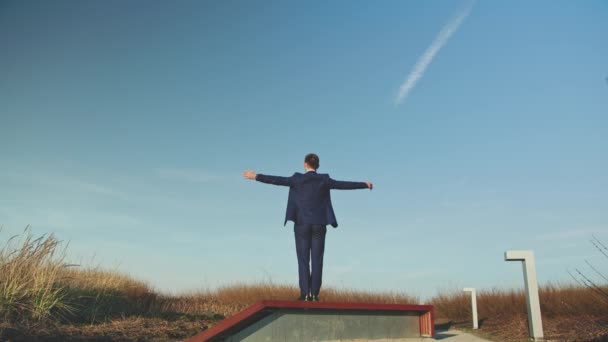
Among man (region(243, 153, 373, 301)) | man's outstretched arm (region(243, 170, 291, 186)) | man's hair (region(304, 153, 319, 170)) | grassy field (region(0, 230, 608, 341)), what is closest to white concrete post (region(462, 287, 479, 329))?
grassy field (region(0, 230, 608, 341))

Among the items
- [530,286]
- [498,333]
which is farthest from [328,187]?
[498,333]


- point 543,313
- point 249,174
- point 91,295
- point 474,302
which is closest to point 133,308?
point 91,295

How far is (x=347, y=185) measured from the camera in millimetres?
7887

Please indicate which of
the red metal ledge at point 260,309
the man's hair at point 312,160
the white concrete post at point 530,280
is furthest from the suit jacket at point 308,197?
the white concrete post at point 530,280

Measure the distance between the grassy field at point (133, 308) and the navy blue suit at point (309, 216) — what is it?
8.61 ft

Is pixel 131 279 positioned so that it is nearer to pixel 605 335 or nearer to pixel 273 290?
pixel 273 290

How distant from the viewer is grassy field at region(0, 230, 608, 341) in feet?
27.9

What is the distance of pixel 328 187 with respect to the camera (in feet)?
25.2

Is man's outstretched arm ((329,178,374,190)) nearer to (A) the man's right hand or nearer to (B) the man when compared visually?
(B) the man

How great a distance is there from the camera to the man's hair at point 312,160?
7.71m

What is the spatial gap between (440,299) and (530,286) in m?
→ 5.74

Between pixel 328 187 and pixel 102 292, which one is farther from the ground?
pixel 328 187

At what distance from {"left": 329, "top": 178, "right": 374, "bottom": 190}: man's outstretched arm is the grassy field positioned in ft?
11.7

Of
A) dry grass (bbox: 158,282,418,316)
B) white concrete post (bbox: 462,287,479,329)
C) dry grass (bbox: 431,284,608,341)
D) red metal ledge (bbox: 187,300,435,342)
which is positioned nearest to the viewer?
red metal ledge (bbox: 187,300,435,342)
